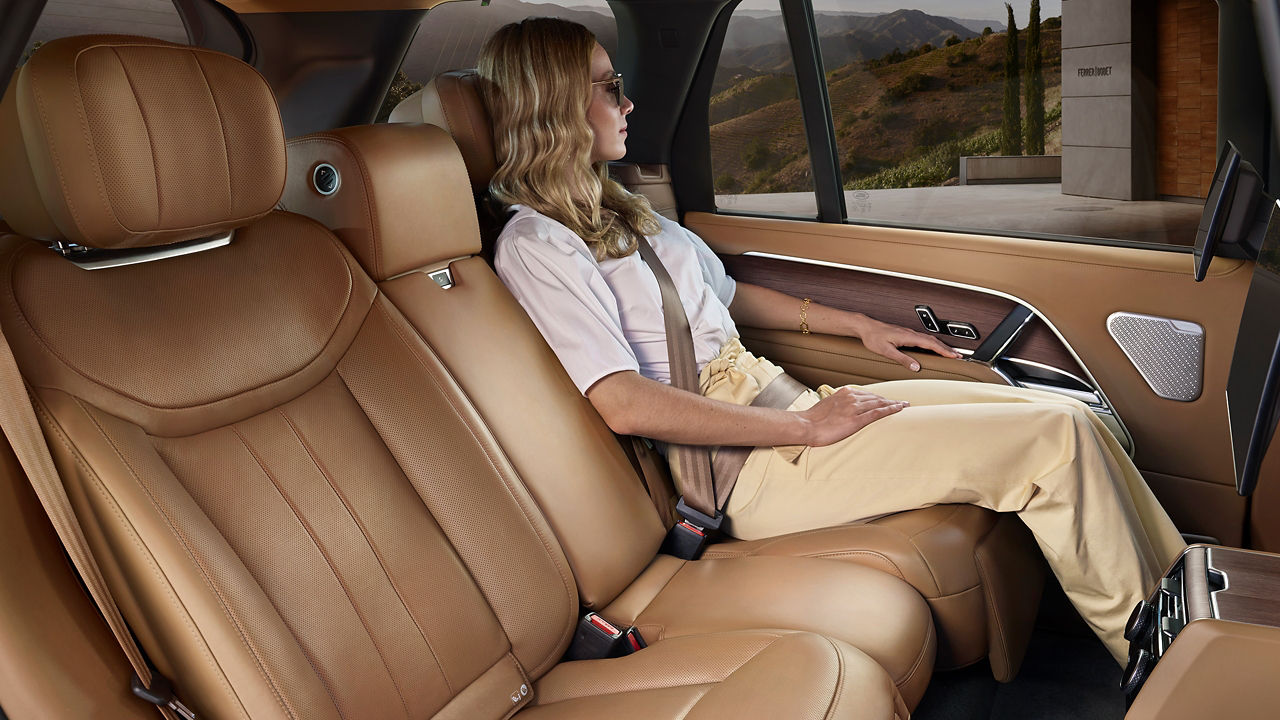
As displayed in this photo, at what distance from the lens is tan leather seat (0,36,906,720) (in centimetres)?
117

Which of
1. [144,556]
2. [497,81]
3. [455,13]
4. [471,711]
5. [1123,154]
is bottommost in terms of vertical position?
[471,711]

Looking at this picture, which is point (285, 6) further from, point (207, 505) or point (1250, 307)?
point (1250, 307)

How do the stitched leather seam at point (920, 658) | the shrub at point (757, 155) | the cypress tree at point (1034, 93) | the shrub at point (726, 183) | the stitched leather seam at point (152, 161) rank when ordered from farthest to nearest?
1. the shrub at point (726, 183)
2. the shrub at point (757, 155)
3. the cypress tree at point (1034, 93)
4. the stitched leather seam at point (920, 658)
5. the stitched leather seam at point (152, 161)

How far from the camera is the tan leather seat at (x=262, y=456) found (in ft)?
3.85

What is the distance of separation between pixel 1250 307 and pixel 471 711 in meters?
1.29

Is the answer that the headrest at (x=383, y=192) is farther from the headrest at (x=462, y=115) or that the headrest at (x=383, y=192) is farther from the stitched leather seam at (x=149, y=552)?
the stitched leather seam at (x=149, y=552)

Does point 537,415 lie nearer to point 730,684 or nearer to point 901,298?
point 730,684

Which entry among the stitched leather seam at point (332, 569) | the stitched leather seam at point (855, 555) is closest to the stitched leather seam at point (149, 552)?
the stitched leather seam at point (332, 569)

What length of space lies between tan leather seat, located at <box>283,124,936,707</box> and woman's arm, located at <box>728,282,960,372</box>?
2.78ft

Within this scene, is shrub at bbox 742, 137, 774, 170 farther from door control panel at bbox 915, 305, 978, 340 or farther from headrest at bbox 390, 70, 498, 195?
headrest at bbox 390, 70, 498, 195

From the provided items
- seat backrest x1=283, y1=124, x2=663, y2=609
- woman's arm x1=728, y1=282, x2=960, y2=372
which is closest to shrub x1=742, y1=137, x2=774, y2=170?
woman's arm x1=728, y1=282, x2=960, y2=372

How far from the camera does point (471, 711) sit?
1.37 m

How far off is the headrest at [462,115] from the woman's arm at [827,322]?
2.59 feet

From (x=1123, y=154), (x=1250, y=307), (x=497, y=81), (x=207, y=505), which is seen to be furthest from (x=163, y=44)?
(x=1123, y=154)
